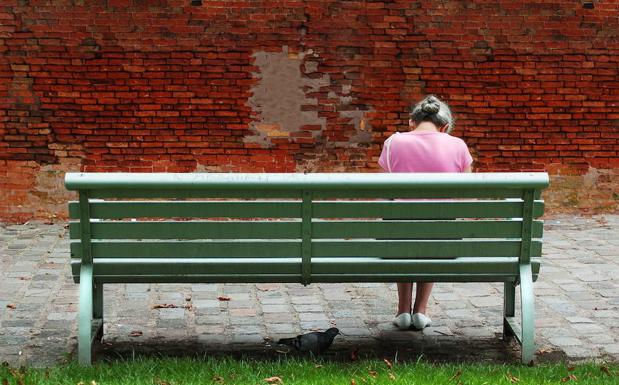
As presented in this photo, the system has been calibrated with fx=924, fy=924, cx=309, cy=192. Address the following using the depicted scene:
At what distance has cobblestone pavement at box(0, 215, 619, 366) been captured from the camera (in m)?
5.00

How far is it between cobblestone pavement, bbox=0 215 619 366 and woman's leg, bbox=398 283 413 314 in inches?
5.6

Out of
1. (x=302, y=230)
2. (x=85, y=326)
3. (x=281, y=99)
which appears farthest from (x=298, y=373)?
(x=281, y=99)

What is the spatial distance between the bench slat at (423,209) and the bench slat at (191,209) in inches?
6.8

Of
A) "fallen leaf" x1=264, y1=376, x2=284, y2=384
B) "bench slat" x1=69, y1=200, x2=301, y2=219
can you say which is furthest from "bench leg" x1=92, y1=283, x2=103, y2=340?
"fallen leaf" x1=264, y1=376, x2=284, y2=384

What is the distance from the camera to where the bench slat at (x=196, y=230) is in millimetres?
4387

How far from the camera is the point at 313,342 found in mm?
4871

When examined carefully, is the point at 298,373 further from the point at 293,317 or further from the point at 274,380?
the point at 293,317

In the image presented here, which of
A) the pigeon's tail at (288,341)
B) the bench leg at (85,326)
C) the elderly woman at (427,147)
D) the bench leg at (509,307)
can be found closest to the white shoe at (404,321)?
the elderly woman at (427,147)

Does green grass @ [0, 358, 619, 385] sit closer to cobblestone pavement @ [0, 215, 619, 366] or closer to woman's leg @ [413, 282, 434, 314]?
cobblestone pavement @ [0, 215, 619, 366]

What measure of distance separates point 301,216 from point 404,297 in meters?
1.28

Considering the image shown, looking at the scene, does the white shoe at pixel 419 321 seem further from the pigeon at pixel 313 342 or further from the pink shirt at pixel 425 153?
the pink shirt at pixel 425 153

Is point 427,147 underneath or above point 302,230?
above

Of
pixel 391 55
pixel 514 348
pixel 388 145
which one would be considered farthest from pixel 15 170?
pixel 514 348

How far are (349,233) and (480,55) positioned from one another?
228 inches
